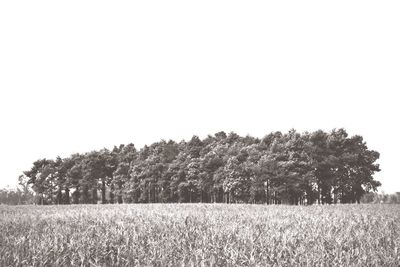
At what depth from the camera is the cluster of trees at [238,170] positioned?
52938mm

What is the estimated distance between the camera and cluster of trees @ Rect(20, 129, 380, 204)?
174 feet

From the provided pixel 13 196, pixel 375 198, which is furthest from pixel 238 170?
pixel 13 196

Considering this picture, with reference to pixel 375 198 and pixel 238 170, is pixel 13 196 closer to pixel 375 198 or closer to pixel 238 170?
pixel 238 170

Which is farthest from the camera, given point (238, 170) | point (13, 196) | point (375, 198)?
point (13, 196)

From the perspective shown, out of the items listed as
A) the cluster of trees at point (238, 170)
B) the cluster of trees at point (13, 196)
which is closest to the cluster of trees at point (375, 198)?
the cluster of trees at point (238, 170)

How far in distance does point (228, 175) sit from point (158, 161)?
20245 mm

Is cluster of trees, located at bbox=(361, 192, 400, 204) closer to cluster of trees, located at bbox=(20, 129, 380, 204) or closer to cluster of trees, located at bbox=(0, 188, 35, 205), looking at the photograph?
cluster of trees, located at bbox=(20, 129, 380, 204)

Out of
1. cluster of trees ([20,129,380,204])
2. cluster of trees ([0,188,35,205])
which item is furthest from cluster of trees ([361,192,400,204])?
cluster of trees ([0,188,35,205])

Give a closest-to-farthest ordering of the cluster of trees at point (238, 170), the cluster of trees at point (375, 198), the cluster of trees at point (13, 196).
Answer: the cluster of trees at point (238, 170) → the cluster of trees at point (375, 198) → the cluster of trees at point (13, 196)

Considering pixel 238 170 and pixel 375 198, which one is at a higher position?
pixel 238 170

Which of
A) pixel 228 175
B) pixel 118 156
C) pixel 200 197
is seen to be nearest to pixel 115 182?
pixel 118 156

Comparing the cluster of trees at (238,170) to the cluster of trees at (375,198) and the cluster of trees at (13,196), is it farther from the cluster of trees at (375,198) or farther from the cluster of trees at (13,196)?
the cluster of trees at (13,196)

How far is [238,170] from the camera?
188 feet

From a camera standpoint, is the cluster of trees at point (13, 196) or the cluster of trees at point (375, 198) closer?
the cluster of trees at point (375, 198)
